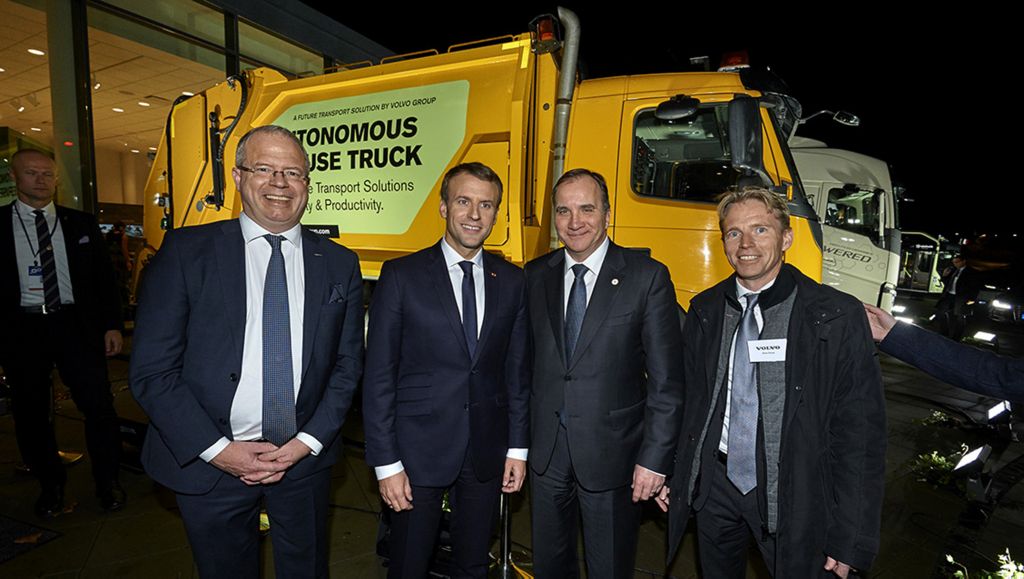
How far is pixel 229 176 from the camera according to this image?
514 cm

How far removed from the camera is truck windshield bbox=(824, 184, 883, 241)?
273 inches

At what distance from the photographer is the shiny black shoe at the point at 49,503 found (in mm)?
3016

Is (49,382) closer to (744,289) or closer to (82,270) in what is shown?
(82,270)

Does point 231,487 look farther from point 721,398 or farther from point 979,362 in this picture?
point 979,362

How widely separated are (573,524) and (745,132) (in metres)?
2.51

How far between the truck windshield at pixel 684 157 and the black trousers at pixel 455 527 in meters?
2.51

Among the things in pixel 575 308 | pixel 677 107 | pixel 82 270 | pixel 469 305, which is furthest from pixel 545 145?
pixel 82 270

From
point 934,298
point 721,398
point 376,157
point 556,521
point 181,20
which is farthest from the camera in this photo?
point 934,298

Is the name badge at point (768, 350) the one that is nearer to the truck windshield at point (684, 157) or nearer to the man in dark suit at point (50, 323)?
the truck windshield at point (684, 157)

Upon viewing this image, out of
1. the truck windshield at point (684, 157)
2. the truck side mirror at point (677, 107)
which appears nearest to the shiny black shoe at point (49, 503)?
the truck windshield at point (684, 157)

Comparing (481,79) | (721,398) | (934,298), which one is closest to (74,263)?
(481,79)

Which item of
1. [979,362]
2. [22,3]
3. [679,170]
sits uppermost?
[22,3]

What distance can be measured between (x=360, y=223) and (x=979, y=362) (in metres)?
3.96

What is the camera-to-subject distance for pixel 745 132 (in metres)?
3.08
